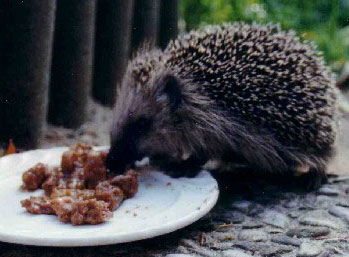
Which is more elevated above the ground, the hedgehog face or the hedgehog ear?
the hedgehog ear

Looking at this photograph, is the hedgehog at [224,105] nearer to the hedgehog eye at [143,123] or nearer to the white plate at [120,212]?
the hedgehog eye at [143,123]

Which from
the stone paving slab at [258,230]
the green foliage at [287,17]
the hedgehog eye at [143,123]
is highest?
the green foliage at [287,17]

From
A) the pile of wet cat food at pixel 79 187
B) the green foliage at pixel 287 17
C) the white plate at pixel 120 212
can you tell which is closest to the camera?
the white plate at pixel 120 212

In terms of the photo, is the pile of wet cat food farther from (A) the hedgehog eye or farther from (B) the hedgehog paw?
(B) the hedgehog paw

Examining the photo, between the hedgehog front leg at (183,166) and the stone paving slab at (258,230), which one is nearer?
the stone paving slab at (258,230)

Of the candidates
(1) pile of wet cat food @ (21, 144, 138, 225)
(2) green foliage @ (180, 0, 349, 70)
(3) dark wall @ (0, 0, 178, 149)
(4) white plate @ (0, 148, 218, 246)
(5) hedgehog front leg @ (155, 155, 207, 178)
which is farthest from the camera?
(2) green foliage @ (180, 0, 349, 70)

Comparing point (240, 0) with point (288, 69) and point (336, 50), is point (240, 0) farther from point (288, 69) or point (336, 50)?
point (288, 69)

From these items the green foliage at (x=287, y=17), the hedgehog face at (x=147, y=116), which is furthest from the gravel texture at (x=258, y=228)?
the green foliage at (x=287, y=17)

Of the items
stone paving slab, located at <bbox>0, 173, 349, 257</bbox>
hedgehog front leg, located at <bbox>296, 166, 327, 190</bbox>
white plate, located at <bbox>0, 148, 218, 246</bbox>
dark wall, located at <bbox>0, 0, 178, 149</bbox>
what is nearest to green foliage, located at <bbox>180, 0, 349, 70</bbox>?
dark wall, located at <bbox>0, 0, 178, 149</bbox>
